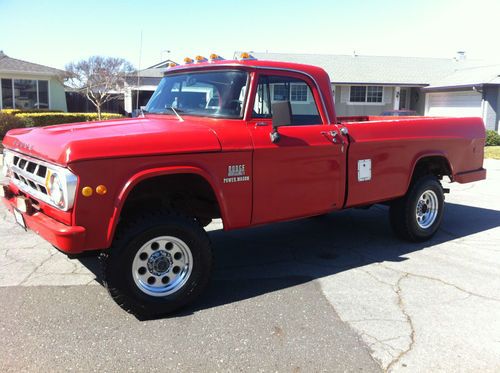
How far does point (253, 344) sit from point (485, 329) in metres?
1.85

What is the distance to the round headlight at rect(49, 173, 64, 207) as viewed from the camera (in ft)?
11.4

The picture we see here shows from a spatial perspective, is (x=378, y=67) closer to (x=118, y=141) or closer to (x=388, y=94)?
(x=388, y=94)

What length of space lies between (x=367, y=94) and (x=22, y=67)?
19551 mm

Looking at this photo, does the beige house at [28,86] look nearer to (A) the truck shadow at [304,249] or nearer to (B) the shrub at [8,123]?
(B) the shrub at [8,123]

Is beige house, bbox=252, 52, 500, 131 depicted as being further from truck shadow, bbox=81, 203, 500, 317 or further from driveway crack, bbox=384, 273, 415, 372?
driveway crack, bbox=384, 273, 415, 372

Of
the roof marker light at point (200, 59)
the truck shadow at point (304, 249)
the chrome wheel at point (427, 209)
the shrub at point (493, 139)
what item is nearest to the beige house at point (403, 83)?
the shrub at point (493, 139)

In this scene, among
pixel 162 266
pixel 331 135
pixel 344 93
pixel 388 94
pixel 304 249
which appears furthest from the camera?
pixel 388 94

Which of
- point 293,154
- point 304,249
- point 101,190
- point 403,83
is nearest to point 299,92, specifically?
point 293,154

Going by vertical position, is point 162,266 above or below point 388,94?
below

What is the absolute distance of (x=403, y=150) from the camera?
555cm

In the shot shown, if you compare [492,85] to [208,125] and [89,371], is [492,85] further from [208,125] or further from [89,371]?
[89,371]

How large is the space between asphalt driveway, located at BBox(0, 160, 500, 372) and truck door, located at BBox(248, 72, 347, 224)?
769 millimetres

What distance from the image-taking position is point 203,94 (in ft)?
15.4

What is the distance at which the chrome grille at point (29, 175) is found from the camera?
3.83 m
